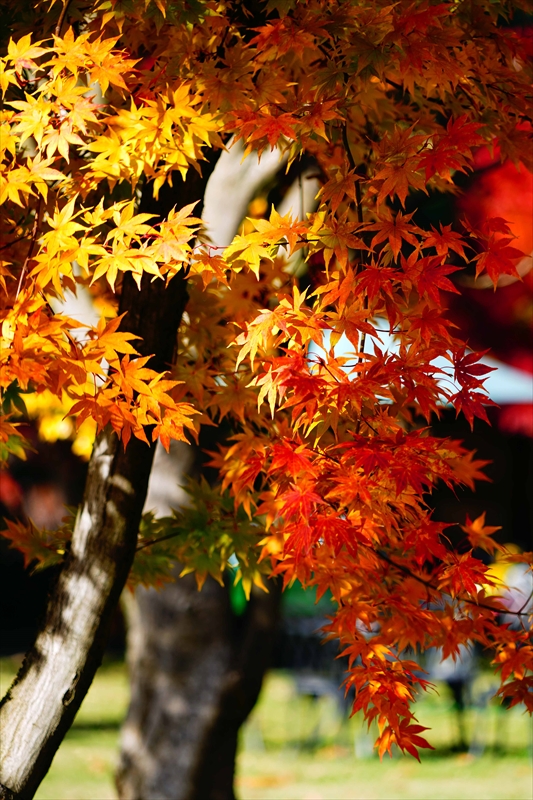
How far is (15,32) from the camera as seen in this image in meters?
2.68

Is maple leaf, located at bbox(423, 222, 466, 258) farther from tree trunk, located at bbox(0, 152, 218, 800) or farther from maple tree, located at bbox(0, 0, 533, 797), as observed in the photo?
tree trunk, located at bbox(0, 152, 218, 800)

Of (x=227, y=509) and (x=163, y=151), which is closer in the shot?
(x=163, y=151)

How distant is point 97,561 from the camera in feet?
8.93

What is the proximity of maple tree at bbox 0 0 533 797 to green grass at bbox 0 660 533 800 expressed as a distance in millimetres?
3444

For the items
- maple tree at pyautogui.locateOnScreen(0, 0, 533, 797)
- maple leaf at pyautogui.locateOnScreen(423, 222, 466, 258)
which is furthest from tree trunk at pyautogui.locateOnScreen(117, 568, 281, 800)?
maple leaf at pyautogui.locateOnScreen(423, 222, 466, 258)

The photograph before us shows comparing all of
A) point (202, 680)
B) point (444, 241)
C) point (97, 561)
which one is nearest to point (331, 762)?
point (202, 680)

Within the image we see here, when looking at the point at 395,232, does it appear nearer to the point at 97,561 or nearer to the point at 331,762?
the point at 97,561

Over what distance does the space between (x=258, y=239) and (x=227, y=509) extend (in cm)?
123

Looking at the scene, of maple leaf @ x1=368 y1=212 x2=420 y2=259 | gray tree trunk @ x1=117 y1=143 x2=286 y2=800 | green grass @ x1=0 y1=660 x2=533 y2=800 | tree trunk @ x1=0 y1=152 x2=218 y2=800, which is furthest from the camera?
green grass @ x1=0 y1=660 x2=533 y2=800

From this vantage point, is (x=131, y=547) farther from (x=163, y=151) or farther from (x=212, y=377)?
(x=163, y=151)

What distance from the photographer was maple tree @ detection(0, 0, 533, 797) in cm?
200

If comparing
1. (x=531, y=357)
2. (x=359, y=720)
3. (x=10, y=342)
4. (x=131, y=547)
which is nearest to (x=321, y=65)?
(x=10, y=342)

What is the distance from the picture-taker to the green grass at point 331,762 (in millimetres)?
6262

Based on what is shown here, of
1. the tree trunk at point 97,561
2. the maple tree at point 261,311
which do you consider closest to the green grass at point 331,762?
the tree trunk at point 97,561
